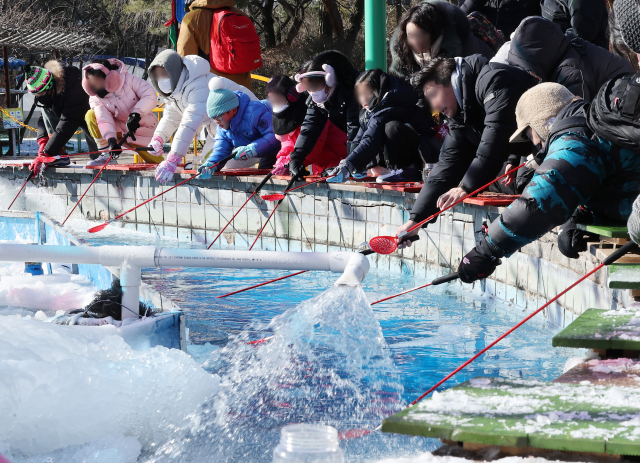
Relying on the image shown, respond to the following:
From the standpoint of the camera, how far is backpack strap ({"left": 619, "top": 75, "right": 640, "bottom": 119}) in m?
2.63

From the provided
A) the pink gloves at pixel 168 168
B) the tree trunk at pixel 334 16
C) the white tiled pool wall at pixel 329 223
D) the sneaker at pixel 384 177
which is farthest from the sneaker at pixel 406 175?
the tree trunk at pixel 334 16

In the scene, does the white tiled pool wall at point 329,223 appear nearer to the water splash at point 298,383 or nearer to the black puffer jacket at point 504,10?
the water splash at point 298,383

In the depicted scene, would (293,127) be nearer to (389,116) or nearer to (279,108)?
(279,108)

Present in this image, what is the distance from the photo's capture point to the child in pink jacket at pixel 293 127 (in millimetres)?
7441

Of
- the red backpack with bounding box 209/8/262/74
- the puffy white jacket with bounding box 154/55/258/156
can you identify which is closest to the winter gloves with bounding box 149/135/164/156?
the puffy white jacket with bounding box 154/55/258/156

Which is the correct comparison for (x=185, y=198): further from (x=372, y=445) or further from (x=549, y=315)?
(x=372, y=445)

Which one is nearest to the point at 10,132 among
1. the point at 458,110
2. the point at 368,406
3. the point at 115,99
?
the point at 115,99

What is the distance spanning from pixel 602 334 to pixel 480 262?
0.91m

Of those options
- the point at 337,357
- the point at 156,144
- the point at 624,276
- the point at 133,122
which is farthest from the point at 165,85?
the point at 624,276

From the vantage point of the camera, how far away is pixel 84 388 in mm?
2445

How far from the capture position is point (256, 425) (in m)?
3.00

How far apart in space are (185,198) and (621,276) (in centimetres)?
639

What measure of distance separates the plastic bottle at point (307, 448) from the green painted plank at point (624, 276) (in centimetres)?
155

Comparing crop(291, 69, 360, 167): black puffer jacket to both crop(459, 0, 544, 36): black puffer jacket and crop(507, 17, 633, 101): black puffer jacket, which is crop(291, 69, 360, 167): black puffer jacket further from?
crop(507, 17, 633, 101): black puffer jacket
